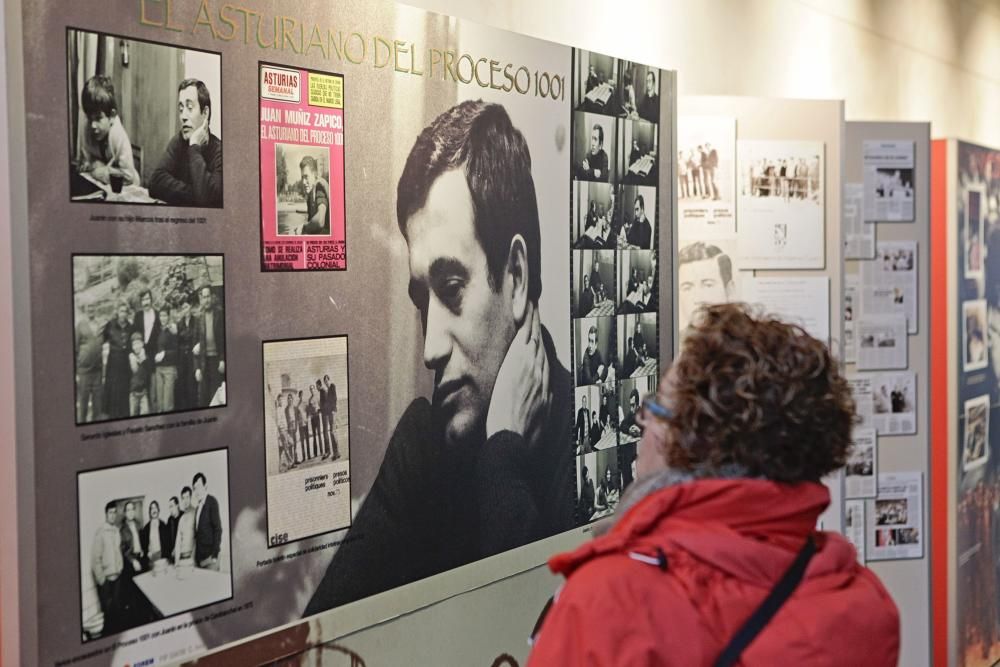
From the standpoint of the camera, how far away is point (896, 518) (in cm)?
602

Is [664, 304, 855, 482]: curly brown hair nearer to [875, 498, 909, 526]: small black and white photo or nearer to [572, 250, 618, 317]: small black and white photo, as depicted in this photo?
[572, 250, 618, 317]: small black and white photo

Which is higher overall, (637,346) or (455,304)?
(455,304)

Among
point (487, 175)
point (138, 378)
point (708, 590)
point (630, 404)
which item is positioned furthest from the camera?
point (630, 404)

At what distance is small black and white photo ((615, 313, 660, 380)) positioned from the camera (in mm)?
3961

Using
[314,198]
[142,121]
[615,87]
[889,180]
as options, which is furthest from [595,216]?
[889,180]

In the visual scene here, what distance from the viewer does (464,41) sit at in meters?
3.23

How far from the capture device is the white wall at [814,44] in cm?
467

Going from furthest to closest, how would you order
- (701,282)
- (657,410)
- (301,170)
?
(701,282) < (301,170) < (657,410)

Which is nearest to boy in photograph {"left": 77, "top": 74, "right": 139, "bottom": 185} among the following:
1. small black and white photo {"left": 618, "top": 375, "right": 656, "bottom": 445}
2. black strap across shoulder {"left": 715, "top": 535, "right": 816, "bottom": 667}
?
black strap across shoulder {"left": 715, "top": 535, "right": 816, "bottom": 667}

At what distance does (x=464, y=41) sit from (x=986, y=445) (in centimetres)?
512

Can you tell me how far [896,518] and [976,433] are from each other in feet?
3.90

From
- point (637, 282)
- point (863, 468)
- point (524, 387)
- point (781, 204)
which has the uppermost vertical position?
point (781, 204)

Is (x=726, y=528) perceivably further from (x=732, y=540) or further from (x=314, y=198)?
(x=314, y=198)

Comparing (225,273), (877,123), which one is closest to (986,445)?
(877,123)
